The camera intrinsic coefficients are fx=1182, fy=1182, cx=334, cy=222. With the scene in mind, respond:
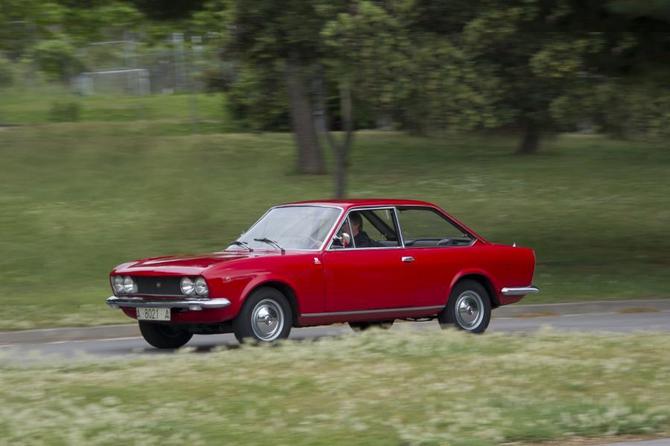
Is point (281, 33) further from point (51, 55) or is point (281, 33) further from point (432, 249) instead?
point (51, 55)

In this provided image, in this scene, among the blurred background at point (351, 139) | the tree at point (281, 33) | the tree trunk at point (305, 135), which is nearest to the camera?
the blurred background at point (351, 139)

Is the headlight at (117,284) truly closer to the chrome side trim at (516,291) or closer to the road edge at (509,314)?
the road edge at (509,314)

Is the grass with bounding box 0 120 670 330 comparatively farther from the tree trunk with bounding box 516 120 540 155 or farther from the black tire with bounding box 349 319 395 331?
the black tire with bounding box 349 319 395 331

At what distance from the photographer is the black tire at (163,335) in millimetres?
12656

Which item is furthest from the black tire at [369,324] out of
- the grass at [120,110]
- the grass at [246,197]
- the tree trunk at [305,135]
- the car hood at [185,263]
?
the grass at [120,110]

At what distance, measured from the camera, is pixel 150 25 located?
96.7ft

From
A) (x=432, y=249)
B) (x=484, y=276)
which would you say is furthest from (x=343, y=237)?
(x=484, y=276)

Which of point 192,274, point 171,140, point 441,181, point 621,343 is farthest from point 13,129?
point 621,343

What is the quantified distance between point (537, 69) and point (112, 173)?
1289cm

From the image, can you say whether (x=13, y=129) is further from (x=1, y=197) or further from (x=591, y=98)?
(x=591, y=98)

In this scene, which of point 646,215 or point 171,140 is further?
point 171,140

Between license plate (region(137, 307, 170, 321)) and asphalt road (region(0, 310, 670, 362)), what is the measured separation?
0.52m

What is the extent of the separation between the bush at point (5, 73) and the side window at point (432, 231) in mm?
30414

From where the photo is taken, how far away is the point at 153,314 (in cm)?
1180
